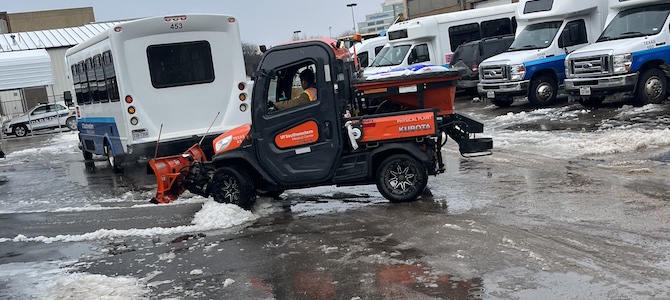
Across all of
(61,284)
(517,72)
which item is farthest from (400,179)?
(517,72)

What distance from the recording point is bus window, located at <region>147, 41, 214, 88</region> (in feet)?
41.8

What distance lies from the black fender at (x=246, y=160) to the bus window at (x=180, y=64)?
13.9 feet

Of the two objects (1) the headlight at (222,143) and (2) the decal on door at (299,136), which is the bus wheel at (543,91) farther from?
(1) the headlight at (222,143)

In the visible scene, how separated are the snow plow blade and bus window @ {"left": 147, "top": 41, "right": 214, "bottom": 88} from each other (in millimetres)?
3723

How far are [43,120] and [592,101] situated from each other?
2601cm

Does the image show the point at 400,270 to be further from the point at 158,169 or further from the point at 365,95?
the point at 158,169

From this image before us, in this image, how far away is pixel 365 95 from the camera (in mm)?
8773

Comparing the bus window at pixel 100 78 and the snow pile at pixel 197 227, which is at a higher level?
the bus window at pixel 100 78

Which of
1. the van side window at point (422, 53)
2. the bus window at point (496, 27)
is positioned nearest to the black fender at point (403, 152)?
the van side window at point (422, 53)

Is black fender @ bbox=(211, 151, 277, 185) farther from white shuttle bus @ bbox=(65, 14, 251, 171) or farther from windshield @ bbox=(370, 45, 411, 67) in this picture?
windshield @ bbox=(370, 45, 411, 67)

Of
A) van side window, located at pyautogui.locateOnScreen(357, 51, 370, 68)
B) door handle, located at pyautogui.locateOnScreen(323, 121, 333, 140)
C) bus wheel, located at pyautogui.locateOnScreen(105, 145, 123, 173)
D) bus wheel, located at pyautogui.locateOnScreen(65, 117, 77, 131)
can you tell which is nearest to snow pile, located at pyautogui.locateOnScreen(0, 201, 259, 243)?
door handle, located at pyautogui.locateOnScreen(323, 121, 333, 140)

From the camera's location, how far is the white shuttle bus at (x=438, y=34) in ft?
84.5

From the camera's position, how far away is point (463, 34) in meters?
26.3

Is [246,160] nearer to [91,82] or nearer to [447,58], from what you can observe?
[91,82]
